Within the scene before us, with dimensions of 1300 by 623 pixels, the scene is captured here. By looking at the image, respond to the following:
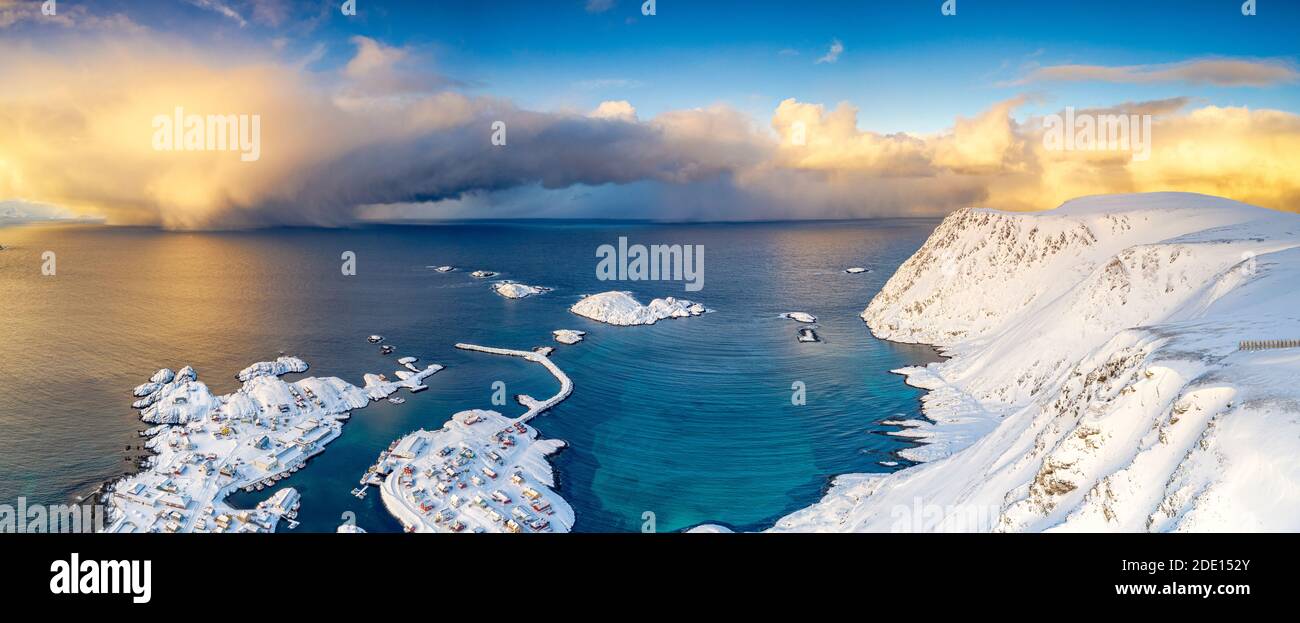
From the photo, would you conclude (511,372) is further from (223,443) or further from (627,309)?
(627,309)

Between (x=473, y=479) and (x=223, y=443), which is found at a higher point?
(x=223, y=443)

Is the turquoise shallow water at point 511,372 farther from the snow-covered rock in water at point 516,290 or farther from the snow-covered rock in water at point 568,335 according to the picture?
the snow-covered rock in water at point 516,290

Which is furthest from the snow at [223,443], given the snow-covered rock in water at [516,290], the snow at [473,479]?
the snow-covered rock in water at [516,290]

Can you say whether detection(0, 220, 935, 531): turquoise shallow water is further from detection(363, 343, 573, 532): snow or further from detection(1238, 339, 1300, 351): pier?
detection(1238, 339, 1300, 351): pier

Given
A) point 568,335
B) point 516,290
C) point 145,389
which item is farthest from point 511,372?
point 516,290

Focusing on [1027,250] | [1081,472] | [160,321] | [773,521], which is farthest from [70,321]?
[1027,250]

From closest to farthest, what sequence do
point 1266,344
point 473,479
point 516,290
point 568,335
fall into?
point 1266,344, point 473,479, point 568,335, point 516,290
